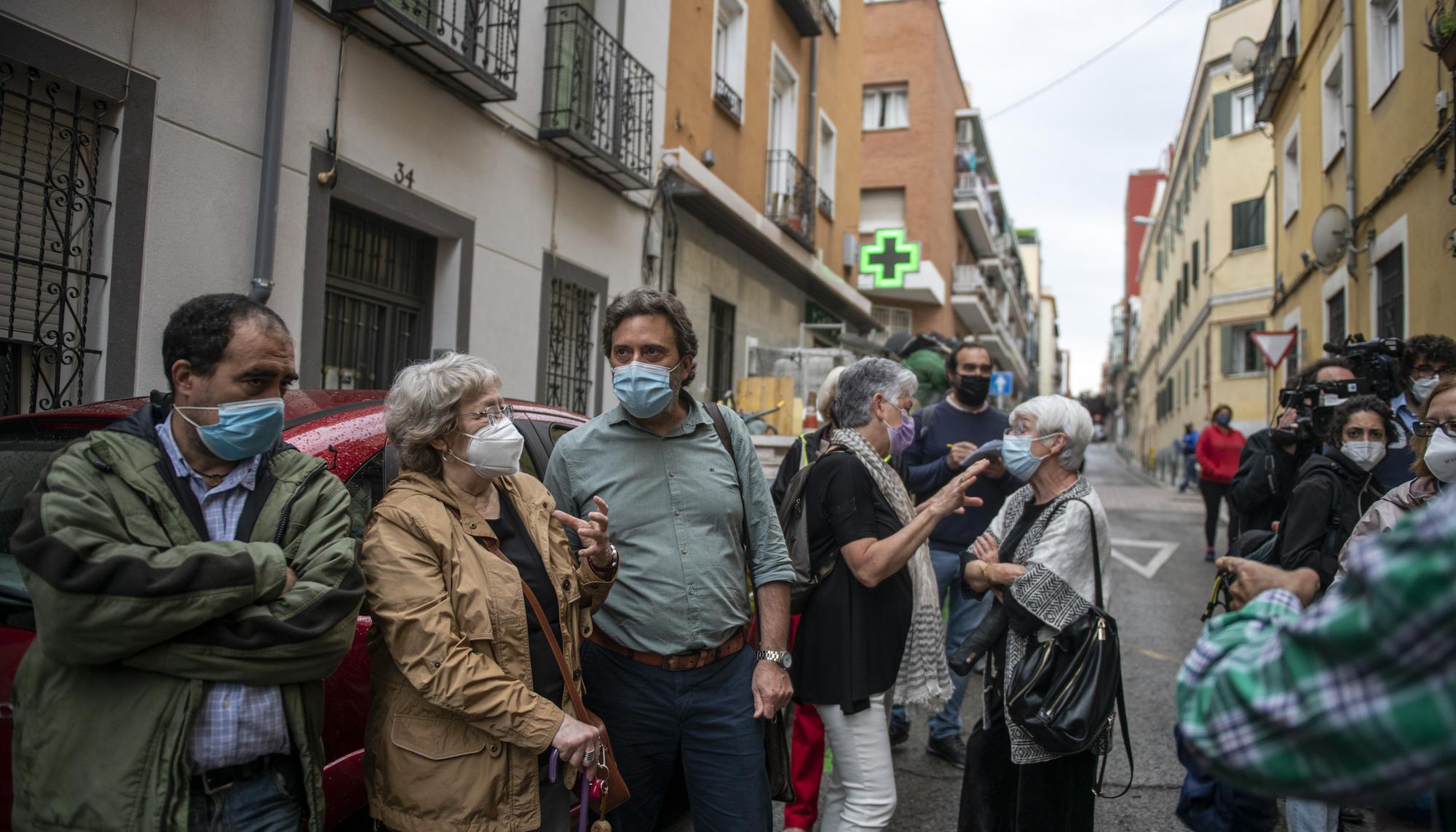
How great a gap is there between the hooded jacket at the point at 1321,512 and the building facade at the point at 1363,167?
525 cm

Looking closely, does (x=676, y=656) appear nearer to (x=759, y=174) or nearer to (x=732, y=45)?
(x=732, y=45)

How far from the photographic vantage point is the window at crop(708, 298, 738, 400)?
12359mm

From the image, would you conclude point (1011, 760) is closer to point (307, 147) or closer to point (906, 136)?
point (307, 147)

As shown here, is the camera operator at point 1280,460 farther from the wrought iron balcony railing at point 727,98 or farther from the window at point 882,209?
the window at point 882,209

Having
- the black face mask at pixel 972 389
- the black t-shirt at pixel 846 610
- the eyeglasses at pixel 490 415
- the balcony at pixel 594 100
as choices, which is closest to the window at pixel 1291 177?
the balcony at pixel 594 100

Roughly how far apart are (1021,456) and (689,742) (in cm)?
156

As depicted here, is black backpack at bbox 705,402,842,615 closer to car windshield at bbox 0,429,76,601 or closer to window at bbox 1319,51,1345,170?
car windshield at bbox 0,429,76,601

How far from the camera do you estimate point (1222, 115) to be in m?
24.6

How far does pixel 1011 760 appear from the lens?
3061 mm

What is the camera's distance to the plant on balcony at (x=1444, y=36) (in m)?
6.67

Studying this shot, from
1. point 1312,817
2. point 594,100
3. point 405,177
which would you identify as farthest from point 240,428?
point 594,100

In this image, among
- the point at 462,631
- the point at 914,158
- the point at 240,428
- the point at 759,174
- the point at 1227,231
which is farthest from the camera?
the point at 914,158

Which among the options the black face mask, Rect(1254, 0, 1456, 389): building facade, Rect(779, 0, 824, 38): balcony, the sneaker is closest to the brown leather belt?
the sneaker

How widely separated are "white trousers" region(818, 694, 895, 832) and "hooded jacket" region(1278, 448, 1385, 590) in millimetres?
1807
